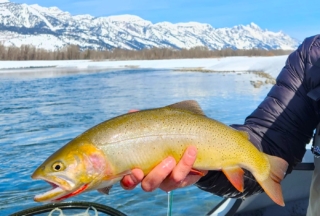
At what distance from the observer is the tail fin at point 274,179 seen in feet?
5.56

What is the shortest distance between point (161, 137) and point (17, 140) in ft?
26.4

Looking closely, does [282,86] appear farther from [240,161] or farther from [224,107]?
[224,107]

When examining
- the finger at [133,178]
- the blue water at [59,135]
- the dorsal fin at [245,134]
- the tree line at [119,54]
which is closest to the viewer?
the finger at [133,178]

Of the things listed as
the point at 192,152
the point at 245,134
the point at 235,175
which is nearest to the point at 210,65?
the point at 245,134

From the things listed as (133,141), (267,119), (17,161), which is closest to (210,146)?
(133,141)

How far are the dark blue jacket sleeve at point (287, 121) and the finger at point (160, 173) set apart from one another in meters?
0.37

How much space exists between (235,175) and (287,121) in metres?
0.47

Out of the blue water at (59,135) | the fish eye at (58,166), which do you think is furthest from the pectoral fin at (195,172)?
the blue water at (59,135)

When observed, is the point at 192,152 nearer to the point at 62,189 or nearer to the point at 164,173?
the point at 164,173

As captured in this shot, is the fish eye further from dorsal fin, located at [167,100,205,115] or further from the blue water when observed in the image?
the blue water

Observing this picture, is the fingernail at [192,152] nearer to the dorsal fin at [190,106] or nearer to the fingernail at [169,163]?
the fingernail at [169,163]

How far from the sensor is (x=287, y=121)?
76.7 inches

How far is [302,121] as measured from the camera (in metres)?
1.96

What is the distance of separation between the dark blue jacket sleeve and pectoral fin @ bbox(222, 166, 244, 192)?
19cm
